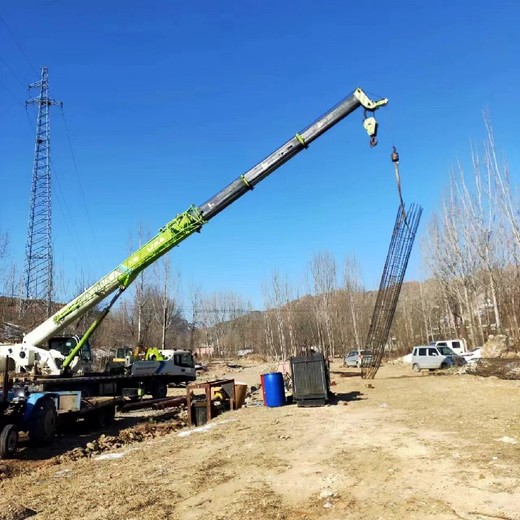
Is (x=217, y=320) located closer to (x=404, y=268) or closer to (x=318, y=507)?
(x=404, y=268)

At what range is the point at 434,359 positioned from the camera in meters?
29.4

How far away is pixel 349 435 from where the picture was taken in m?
9.85

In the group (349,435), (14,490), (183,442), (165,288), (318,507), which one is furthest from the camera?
(165,288)

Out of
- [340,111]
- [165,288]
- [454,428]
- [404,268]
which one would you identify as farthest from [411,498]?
[165,288]

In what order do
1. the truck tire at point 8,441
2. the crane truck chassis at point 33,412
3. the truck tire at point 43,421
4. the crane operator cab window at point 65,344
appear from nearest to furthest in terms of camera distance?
the truck tire at point 8,441
the crane truck chassis at point 33,412
the truck tire at point 43,421
the crane operator cab window at point 65,344

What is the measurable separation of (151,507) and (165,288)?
4555 cm

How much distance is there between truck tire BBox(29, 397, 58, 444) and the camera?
11.0 meters

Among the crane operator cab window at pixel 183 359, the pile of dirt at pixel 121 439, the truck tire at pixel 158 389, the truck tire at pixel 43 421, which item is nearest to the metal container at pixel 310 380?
the pile of dirt at pixel 121 439

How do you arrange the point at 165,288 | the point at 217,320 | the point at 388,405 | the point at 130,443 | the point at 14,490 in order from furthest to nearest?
the point at 217,320, the point at 165,288, the point at 388,405, the point at 130,443, the point at 14,490

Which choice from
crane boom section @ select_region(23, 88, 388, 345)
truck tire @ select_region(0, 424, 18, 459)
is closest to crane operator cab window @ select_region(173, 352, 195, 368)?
crane boom section @ select_region(23, 88, 388, 345)

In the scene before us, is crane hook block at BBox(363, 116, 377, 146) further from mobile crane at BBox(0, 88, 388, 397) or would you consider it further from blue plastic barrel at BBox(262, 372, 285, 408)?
blue plastic barrel at BBox(262, 372, 285, 408)

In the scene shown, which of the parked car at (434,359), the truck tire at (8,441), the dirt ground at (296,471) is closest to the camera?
the dirt ground at (296,471)

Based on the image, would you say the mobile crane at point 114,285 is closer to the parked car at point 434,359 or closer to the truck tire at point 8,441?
the truck tire at point 8,441

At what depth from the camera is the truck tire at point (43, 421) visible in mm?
10977
